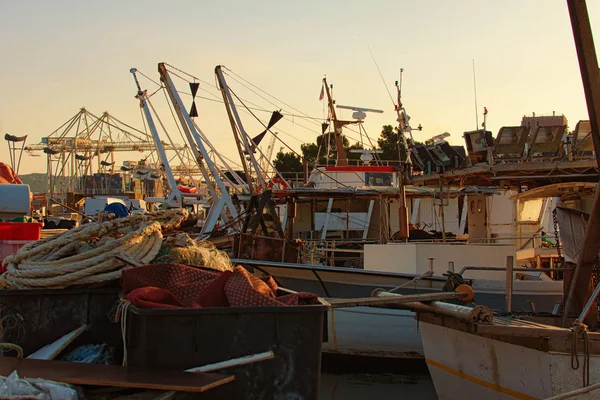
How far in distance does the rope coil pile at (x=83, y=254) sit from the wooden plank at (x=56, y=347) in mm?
408

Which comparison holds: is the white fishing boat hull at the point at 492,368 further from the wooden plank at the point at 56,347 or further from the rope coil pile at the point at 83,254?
the wooden plank at the point at 56,347

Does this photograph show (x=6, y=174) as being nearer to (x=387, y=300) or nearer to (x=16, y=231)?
(x=16, y=231)

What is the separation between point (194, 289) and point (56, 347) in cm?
117

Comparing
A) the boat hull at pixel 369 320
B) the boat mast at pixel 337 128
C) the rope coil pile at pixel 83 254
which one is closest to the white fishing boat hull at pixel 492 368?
the boat hull at pixel 369 320

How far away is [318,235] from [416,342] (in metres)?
12.4

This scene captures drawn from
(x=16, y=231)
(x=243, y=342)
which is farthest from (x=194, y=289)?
(x=16, y=231)

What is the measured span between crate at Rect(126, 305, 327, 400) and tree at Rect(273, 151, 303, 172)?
55134 millimetres

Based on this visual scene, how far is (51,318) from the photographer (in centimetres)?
559

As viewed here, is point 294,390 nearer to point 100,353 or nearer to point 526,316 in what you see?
point 100,353

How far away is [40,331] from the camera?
5.57 metres

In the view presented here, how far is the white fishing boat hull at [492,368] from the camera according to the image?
6.32 meters

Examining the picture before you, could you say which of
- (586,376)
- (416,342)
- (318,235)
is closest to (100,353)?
(586,376)

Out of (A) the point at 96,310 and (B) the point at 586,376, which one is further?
(B) the point at 586,376

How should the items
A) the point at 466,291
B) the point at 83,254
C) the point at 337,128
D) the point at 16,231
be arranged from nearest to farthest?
1. the point at 83,254
2. the point at 466,291
3. the point at 16,231
4. the point at 337,128
